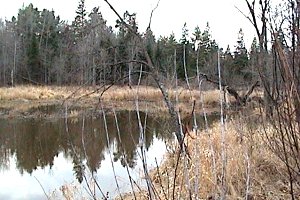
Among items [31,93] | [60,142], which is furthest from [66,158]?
[31,93]

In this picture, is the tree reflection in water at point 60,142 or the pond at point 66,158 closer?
the pond at point 66,158

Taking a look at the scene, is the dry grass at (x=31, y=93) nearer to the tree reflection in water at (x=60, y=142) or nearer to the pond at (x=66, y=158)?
the tree reflection in water at (x=60, y=142)

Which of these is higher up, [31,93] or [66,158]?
[31,93]

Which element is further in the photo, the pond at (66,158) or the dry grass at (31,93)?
the dry grass at (31,93)

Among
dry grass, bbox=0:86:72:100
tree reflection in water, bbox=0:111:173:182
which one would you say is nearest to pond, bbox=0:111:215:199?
tree reflection in water, bbox=0:111:173:182

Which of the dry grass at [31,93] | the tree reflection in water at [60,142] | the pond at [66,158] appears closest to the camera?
the pond at [66,158]

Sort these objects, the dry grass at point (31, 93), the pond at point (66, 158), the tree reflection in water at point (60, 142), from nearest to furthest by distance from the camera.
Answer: the pond at point (66, 158)
the tree reflection in water at point (60, 142)
the dry grass at point (31, 93)

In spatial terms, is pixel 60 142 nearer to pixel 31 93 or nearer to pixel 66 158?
pixel 66 158

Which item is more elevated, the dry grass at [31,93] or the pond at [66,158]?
the dry grass at [31,93]

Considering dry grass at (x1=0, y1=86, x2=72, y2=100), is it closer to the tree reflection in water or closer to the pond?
the tree reflection in water

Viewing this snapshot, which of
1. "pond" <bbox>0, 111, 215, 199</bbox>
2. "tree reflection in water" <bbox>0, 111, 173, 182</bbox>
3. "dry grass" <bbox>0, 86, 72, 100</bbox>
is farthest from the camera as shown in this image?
"dry grass" <bbox>0, 86, 72, 100</bbox>

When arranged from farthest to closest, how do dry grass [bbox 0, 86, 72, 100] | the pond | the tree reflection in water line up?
dry grass [bbox 0, 86, 72, 100], the tree reflection in water, the pond

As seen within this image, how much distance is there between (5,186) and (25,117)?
9353 mm

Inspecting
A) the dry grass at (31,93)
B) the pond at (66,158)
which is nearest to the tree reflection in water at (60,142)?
the pond at (66,158)
